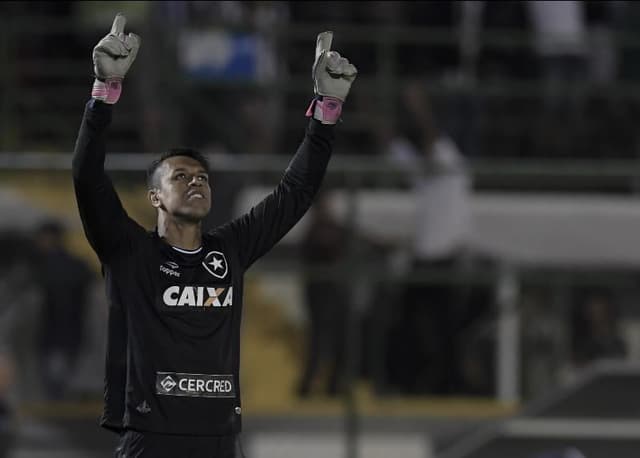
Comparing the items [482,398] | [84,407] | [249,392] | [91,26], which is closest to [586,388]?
[482,398]

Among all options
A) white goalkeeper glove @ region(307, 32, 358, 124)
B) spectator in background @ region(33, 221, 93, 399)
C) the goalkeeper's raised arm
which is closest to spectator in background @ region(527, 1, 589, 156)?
spectator in background @ region(33, 221, 93, 399)

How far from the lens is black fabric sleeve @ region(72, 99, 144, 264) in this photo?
4.80 metres

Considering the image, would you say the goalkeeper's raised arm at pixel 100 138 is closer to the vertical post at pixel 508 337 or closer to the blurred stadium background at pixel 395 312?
the blurred stadium background at pixel 395 312

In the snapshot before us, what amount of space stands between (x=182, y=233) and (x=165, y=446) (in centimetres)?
74

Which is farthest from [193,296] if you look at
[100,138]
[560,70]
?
[560,70]

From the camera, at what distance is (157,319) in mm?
4965

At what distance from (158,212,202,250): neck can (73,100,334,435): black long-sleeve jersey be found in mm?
29

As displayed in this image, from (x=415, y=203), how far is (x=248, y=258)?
448 cm

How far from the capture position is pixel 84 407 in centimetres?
905

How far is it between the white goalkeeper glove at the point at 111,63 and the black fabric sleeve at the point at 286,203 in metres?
0.74

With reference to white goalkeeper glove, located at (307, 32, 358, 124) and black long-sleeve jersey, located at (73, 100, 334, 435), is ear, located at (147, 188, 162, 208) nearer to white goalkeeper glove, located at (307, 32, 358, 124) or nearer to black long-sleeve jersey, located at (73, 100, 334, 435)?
black long-sleeve jersey, located at (73, 100, 334, 435)

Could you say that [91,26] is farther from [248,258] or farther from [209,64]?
[248,258]

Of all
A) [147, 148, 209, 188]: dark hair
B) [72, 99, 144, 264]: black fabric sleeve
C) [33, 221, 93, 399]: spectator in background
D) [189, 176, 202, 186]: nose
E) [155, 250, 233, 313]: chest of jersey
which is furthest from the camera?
[33, 221, 93, 399]: spectator in background

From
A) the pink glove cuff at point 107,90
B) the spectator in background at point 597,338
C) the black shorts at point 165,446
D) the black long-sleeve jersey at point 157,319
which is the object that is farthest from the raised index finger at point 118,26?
the spectator in background at point 597,338
